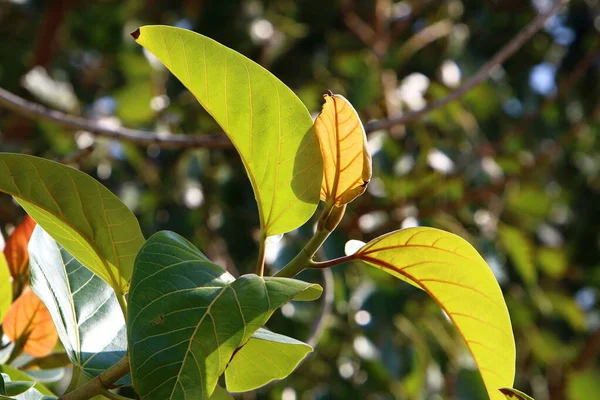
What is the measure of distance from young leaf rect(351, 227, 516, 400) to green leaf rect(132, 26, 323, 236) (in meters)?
0.06

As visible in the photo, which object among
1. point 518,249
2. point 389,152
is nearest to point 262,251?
point 389,152

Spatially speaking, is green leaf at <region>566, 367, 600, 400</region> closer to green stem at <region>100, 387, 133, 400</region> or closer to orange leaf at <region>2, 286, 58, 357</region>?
orange leaf at <region>2, 286, 58, 357</region>

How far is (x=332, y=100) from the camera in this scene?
0.45m

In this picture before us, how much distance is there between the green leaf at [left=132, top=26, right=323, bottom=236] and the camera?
17.3 inches

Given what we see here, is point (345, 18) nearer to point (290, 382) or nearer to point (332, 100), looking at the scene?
point (290, 382)

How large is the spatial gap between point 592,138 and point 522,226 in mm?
339

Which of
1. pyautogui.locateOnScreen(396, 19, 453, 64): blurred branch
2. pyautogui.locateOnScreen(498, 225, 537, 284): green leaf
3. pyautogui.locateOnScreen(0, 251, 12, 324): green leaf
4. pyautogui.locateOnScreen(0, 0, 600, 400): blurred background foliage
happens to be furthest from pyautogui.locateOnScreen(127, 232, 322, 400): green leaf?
pyautogui.locateOnScreen(396, 19, 453, 64): blurred branch

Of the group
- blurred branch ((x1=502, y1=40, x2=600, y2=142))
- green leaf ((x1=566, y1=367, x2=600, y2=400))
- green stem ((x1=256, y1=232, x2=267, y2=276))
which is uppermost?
green stem ((x1=256, y1=232, x2=267, y2=276))

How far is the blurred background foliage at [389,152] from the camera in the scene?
1.61 meters

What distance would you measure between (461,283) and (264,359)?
128 millimetres

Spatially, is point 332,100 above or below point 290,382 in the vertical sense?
above

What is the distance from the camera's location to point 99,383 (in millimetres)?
420

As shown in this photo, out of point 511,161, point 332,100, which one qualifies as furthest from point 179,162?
point 332,100

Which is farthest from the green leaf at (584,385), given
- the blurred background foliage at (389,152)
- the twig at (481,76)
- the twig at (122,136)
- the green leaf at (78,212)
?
the green leaf at (78,212)
